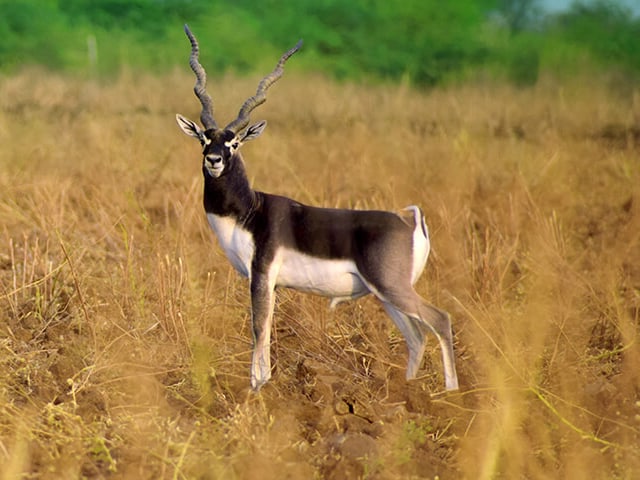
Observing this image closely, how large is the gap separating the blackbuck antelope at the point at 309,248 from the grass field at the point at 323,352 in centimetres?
23

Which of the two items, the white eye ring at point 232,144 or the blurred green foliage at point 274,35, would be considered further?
the blurred green foliage at point 274,35

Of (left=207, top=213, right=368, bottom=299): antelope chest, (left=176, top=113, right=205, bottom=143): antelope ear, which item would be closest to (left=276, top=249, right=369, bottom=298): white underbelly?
(left=207, top=213, right=368, bottom=299): antelope chest

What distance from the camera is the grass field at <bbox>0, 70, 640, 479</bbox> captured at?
4.52 metres

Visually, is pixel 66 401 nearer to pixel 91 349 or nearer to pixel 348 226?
pixel 91 349

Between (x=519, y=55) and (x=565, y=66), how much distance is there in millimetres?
3334

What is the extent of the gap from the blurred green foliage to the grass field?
15.3 meters

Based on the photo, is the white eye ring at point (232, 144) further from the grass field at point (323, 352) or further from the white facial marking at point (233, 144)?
the grass field at point (323, 352)

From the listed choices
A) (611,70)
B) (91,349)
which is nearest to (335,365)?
(91,349)

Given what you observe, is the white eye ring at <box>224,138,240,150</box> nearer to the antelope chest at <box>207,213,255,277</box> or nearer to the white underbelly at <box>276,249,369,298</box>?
the antelope chest at <box>207,213,255,277</box>

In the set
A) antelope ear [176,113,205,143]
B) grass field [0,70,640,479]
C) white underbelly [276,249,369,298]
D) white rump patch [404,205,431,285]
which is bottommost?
grass field [0,70,640,479]

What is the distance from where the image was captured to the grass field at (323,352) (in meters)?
4.52

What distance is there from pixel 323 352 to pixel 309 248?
36.7 inches

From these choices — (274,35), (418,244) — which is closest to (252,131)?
(418,244)

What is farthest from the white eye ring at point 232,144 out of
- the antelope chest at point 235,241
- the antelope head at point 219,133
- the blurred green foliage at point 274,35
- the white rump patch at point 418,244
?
the blurred green foliage at point 274,35
